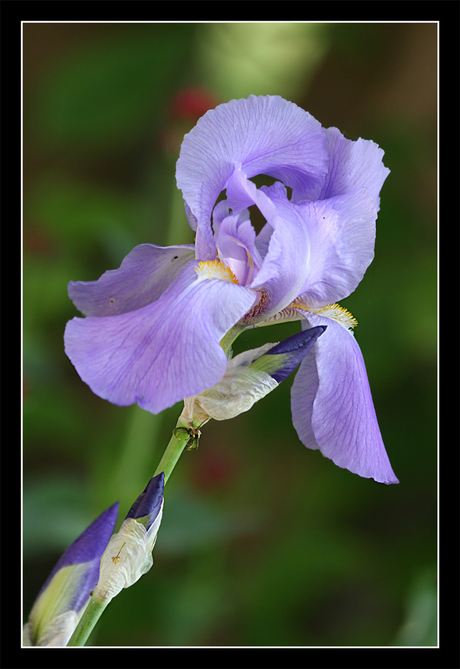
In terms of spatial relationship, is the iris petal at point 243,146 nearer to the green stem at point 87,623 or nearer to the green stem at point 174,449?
the green stem at point 174,449

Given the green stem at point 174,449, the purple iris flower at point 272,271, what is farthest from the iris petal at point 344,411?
the green stem at point 174,449

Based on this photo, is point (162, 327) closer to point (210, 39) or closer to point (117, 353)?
point (117, 353)

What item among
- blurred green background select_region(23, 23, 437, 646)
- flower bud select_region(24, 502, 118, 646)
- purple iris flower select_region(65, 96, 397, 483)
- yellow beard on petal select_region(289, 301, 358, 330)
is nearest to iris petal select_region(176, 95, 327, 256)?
purple iris flower select_region(65, 96, 397, 483)

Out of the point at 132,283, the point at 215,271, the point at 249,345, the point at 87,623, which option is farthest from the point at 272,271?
the point at 249,345

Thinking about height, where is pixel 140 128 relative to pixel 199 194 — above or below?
above
